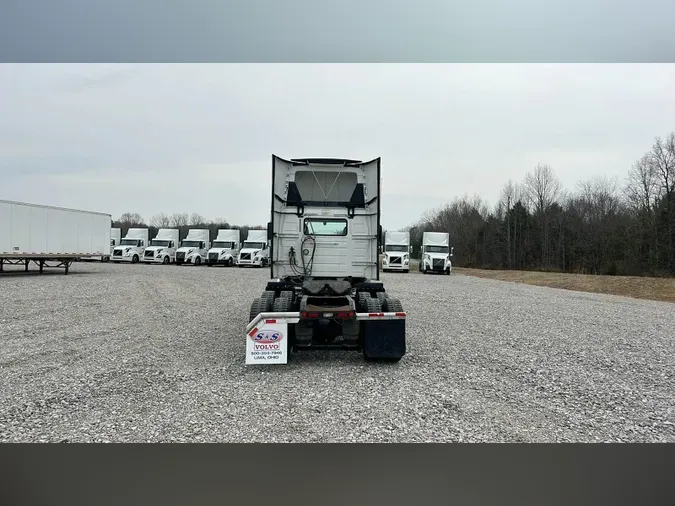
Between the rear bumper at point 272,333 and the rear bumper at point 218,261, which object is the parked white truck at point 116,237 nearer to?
the rear bumper at point 218,261

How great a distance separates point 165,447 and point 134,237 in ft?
112

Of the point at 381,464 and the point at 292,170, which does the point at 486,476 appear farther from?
the point at 292,170

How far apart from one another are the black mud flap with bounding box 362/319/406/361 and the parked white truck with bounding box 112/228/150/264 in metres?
31.7

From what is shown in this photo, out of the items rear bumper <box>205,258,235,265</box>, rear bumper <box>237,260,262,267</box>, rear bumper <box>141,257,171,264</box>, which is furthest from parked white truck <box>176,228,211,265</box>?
rear bumper <box>237,260,262,267</box>

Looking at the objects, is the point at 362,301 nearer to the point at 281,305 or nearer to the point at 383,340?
the point at 383,340

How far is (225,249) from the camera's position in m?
36.4

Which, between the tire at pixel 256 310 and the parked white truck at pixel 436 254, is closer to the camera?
the tire at pixel 256 310

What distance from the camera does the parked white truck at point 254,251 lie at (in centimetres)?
3453

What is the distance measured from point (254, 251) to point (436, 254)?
1232 cm

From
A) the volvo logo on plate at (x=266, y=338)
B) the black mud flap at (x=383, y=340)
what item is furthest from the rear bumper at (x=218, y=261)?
the black mud flap at (x=383, y=340)

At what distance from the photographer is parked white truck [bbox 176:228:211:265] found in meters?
36.1

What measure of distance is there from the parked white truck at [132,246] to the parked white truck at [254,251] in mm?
7202

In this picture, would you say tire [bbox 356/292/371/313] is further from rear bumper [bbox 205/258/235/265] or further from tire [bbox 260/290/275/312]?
rear bumper [bbox 205/258/235/265]

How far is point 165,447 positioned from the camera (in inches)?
173
